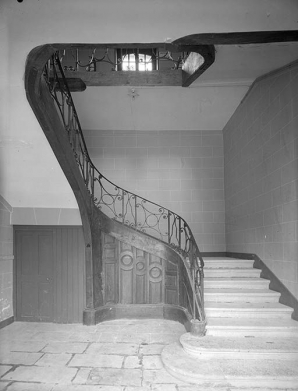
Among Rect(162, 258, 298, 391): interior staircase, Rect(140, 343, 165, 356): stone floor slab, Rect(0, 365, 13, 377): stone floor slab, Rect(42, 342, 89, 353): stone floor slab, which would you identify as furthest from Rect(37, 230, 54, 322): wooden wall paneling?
Rect(162, 258, 298, 391): interior staircase

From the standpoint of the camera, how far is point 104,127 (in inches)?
315

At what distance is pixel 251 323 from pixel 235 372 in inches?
41.0

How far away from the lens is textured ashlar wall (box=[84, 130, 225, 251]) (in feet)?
26.5

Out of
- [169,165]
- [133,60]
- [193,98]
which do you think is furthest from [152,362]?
[133,60]

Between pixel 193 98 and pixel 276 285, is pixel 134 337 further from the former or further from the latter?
pixel 193 98

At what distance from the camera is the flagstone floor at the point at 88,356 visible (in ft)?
11.2

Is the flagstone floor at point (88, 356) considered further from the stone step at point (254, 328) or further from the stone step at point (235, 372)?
the stone step at point (254, 328)

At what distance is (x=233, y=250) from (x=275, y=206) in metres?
2.35

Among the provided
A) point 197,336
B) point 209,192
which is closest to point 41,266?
point 197,336

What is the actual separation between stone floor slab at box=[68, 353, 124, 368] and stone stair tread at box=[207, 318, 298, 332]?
1.24 metres

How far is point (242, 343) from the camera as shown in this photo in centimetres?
400

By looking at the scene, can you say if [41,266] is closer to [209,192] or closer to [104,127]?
[104,127]

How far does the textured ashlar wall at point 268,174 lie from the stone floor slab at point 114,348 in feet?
7.65

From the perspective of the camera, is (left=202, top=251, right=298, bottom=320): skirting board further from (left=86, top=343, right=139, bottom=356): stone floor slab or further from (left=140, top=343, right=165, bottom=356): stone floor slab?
(left=86, top=343, right=139, bottom=356): stone floor slab
